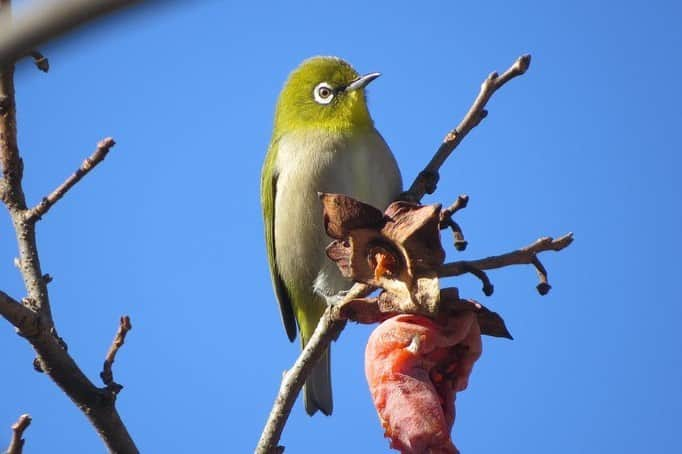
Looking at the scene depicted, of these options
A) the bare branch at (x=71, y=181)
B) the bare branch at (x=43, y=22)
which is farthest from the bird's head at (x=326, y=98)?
the bare branch at (x=43, y=22)

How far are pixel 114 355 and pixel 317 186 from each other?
289cm

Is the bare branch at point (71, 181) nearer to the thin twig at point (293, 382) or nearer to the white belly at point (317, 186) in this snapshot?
the thin twig at point (293, 382)

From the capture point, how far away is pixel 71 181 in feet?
11.9

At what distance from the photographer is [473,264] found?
249 centimetres

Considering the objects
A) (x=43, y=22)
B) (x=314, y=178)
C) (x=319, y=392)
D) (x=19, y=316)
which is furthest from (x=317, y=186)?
(x=43, y=22)

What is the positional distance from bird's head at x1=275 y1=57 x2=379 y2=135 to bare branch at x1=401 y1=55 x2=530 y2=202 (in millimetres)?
2148

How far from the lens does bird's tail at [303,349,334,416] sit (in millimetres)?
6375

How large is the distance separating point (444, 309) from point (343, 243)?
1.23 ft

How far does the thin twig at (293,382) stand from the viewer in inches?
121

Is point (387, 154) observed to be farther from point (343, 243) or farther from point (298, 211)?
point (343, 243)

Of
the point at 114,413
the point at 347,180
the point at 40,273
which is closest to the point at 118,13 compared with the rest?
the point at 114,413

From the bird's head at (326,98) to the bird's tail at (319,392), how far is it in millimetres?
1745

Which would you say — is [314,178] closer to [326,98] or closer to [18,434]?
[326,98]

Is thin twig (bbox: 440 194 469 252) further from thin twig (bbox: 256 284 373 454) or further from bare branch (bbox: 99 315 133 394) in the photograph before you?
bare branch (bbox: 99 315 133 394)
